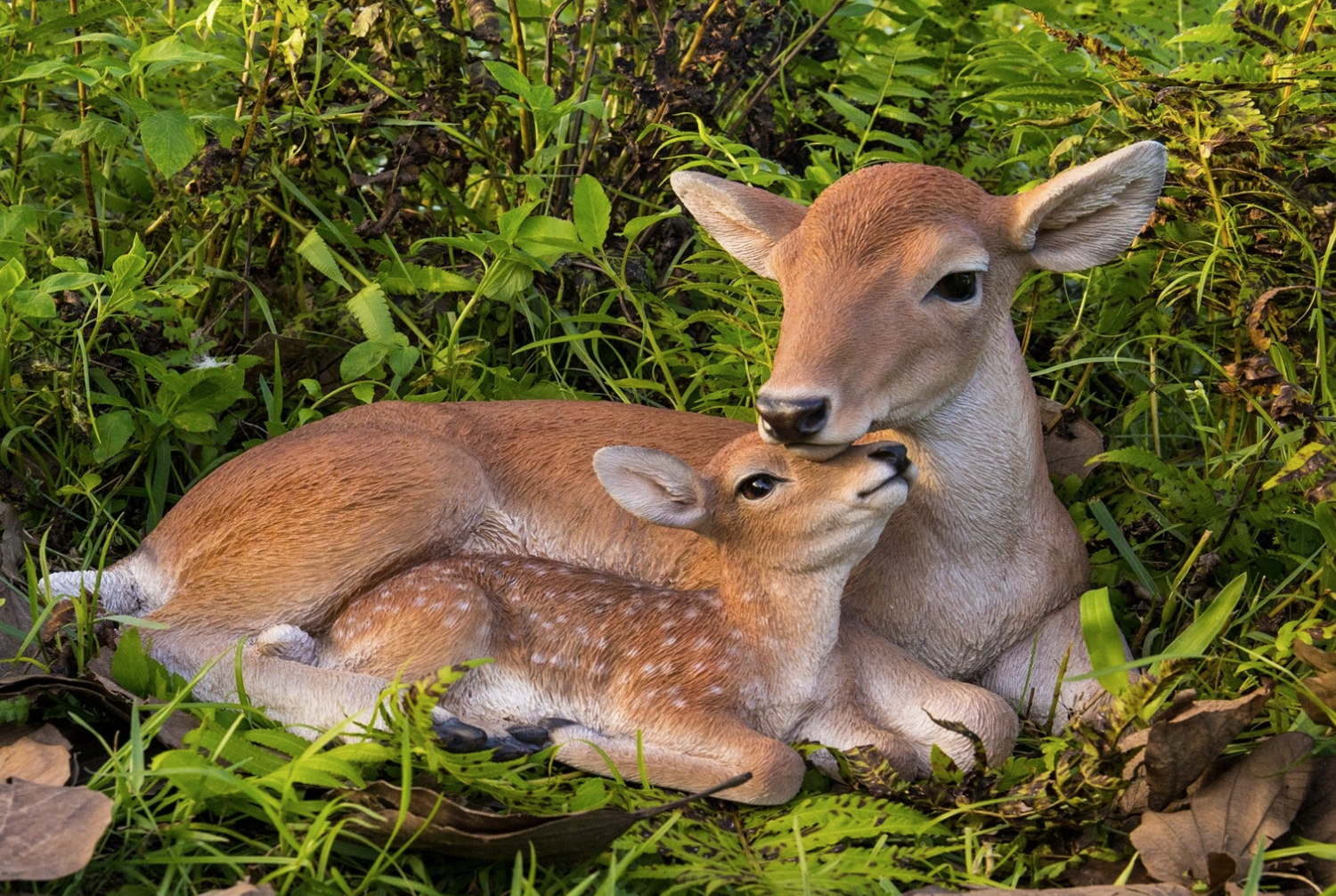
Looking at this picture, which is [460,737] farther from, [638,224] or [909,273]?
[638,224]

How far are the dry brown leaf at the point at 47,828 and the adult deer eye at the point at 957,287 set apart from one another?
7.66 feet

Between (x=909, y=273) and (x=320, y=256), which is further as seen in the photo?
(x=320, y=256)

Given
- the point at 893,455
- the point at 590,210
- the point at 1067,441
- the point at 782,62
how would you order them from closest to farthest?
the point at 893,455, the point at 590,210, the point at 1067,441, the point at 782,62

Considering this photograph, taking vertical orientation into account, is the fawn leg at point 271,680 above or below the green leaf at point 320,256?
below

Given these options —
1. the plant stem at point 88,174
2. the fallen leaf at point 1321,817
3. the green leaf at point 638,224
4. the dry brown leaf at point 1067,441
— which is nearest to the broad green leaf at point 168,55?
the plant stem at point 88,174

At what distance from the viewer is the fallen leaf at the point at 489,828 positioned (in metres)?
3.17

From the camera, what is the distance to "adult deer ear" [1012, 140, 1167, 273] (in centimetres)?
385

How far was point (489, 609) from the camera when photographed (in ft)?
13.5

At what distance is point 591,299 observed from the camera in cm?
581

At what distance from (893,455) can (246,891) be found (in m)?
1.83

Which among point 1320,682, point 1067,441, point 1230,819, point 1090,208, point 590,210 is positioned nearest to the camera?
point 1230,819

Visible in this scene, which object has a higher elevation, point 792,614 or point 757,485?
point 757,485

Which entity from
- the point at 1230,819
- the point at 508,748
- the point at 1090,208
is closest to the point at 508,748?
the point at 508,748

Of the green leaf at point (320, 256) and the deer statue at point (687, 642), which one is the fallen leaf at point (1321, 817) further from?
the green leaf at point (320, 256)
